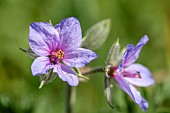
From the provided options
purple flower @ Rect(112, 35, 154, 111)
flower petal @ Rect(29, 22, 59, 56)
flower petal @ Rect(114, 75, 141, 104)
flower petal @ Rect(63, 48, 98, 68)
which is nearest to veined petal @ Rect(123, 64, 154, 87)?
purple flower @ Rect(112, 35, 154, 111)

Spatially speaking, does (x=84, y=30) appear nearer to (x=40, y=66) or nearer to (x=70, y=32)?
(x=70, y=32)

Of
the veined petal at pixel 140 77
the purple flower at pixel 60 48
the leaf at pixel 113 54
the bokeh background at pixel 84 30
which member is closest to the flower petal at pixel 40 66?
the purple flower at pixel 60 48

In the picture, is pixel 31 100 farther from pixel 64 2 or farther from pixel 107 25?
pixel 64 2

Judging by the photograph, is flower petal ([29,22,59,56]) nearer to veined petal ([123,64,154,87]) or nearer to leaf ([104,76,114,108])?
leaf ([104,76,114,108])

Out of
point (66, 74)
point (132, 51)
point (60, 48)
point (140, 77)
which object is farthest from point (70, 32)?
point (140, 77)


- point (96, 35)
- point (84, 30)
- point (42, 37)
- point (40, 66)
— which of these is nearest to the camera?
point (40, 66)

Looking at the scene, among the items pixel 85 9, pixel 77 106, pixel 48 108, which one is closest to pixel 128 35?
pixel 85 9
